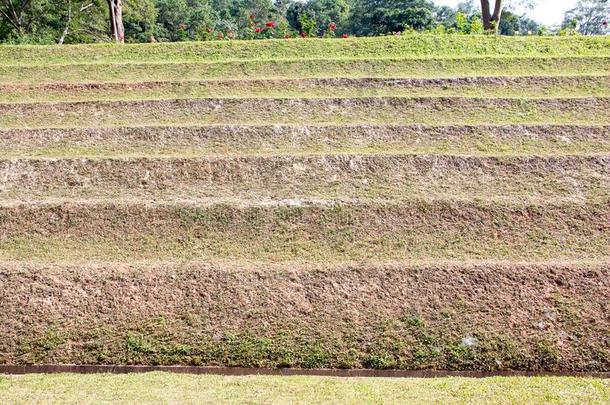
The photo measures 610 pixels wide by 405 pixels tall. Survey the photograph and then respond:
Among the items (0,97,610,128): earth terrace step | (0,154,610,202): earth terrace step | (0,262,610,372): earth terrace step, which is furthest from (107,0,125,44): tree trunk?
(0,262,610,372): earth terrace step

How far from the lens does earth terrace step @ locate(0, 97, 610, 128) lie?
13.4m

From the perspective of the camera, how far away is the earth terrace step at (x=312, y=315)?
7.53 m

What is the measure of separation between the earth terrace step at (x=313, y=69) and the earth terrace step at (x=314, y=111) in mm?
1949

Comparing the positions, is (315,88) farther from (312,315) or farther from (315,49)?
(312,315)

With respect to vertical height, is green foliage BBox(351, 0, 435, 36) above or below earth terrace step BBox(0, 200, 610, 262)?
above

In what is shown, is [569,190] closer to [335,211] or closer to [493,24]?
[335,211]

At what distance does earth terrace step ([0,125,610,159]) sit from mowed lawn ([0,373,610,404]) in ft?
19.5

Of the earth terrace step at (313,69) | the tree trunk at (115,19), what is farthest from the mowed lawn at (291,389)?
the tree trunk at (115,19)

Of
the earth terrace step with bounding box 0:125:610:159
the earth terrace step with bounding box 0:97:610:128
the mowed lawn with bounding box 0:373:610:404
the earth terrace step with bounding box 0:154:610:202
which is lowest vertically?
the mowed lawn with bounding box 0:373:610:404

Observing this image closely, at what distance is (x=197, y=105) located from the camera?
46.7 feet

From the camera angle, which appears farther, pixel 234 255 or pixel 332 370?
pixel 234 255

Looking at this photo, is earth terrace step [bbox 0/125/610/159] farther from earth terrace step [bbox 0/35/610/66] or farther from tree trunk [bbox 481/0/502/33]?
tree trunk [bbox 481/0/502/33]

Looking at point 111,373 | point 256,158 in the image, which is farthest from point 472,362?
point 256,158

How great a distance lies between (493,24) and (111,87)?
12.6 meters
